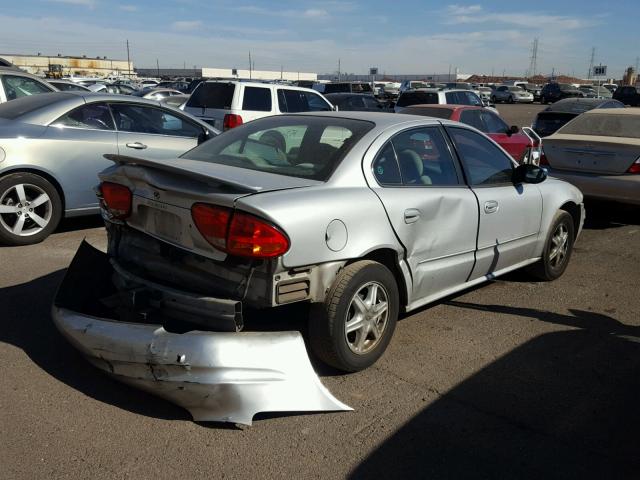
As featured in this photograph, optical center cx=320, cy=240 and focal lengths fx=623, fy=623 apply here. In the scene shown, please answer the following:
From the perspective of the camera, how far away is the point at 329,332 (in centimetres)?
350

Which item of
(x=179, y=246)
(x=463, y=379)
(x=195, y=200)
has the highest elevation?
(x=195, y=200)

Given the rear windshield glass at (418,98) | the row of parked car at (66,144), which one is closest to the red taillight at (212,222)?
the row of parked car at (66,144)

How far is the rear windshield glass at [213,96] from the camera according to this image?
11962 mm

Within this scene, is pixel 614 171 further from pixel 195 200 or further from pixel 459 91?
pixel 459 91

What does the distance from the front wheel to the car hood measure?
168 inches

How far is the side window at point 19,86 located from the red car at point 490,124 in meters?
6.89

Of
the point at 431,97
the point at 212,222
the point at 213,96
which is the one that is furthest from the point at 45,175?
the point at 431,97

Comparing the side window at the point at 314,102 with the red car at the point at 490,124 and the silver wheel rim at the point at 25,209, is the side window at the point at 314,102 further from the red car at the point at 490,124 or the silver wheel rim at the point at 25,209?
the silver wheel rim at the point at 25,209

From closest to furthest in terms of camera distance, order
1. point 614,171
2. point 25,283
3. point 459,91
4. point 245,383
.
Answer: point 245,383
point 25,283
point 614,171
point 459,91

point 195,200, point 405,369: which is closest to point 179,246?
point 195,200

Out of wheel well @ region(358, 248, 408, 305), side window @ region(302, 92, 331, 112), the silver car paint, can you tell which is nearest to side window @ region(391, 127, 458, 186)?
wheel well @ region(358, 248, 408, 305)

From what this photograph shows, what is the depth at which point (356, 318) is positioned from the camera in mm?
3693

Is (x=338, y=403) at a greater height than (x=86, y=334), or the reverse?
(x=86, y=334)

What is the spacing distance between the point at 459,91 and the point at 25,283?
46.1 feet
